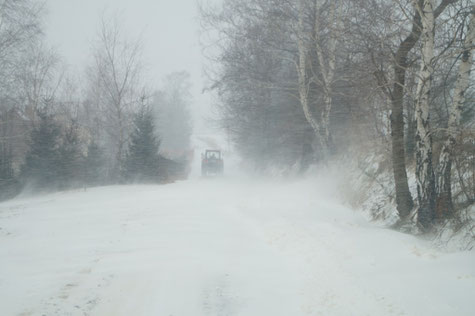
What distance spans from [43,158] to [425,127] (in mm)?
19949

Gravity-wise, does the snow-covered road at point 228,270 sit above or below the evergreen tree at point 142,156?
below

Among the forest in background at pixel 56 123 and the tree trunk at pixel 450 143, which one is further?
the forest in background at pixel 56 123

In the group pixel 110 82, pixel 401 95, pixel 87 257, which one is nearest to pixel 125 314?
pixel 87 257

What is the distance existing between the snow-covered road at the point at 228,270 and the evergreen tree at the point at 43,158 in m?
13.2

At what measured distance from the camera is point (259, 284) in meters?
3.80

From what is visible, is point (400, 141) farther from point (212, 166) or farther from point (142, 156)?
point (212, 166)

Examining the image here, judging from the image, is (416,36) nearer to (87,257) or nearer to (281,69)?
(87,257)

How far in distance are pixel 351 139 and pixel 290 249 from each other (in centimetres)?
860

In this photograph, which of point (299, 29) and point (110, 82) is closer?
point (299, 29)

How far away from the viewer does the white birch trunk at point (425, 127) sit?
486 cm

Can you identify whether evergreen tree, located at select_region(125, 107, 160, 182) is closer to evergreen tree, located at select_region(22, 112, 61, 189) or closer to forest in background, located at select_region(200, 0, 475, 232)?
evergreen tree, located at select_region(22, 112, 61, 189)

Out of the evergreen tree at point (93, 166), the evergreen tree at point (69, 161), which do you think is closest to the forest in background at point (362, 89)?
the evergreen tree at point (93, 166)

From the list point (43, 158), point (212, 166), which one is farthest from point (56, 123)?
point (212, 166)

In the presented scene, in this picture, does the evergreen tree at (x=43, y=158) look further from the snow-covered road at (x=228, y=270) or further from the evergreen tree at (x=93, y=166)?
the snow-covered road at (x=228, y=270)
